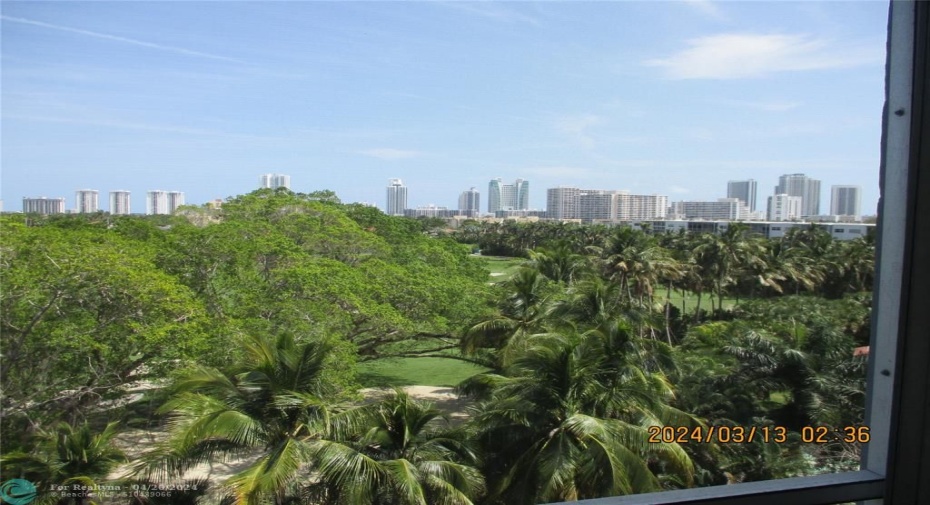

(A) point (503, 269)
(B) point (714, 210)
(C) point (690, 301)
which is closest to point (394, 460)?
(B) point (714, 210)

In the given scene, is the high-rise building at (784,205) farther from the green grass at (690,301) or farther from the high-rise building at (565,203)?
the high-rise building at (565,203)

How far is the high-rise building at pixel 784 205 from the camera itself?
12844mm

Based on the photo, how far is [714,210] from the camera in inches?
891

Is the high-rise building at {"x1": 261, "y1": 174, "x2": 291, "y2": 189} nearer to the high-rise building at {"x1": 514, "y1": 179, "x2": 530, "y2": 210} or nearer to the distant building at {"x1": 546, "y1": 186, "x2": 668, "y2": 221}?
the high-rise building at {"x1": 514, "y1": 179, "x2": 530, "y2": 210}

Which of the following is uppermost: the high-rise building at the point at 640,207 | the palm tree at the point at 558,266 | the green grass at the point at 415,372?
the high-rise building at the point at 640,207

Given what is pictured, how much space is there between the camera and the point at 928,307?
978 mm

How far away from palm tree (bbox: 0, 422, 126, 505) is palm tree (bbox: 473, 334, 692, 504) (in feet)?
10.4

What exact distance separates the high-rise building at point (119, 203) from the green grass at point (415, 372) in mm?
5070

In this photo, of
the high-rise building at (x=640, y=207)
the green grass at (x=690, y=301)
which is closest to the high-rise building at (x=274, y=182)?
the green grass at (x=690, y=301)

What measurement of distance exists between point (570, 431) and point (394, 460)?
1.68 meters

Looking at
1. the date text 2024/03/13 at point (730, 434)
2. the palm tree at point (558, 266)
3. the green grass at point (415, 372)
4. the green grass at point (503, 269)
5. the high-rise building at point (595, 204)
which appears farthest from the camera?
the high-rise building at point (595, 204)

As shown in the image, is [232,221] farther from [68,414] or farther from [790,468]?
[790,468]

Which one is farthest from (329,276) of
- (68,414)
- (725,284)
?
(725,284)

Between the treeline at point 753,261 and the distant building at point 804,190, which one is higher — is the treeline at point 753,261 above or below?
below
